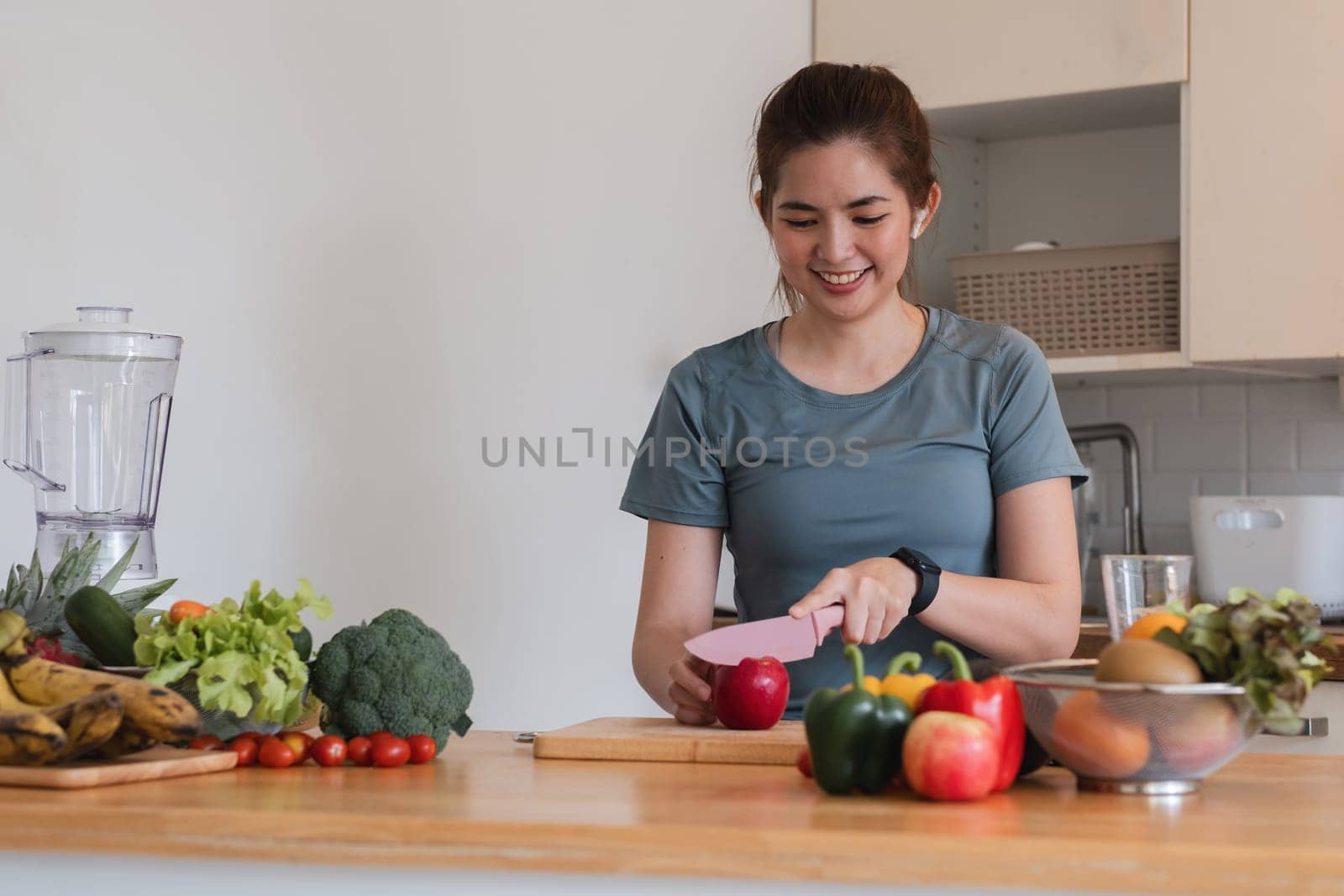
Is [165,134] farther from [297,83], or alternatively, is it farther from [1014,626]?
[1014,626]

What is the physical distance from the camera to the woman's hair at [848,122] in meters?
1.66

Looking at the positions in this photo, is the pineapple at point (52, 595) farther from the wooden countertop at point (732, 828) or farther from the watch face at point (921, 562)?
the watch face at point (921, 562)

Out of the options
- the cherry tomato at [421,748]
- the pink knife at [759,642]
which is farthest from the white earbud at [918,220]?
the cherry tomato at [421,748]

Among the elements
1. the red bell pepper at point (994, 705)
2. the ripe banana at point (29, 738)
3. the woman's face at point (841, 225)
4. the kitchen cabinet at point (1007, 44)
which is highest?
the kitchen cabinet at point (1007, 44)

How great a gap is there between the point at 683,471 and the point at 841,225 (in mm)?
348

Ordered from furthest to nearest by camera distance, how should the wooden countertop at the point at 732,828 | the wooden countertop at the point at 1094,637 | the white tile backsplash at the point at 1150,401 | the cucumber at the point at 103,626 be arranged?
the white tile backsplash at the point at 1150,401
the wooden countertop at the point at 1094,637
the cucumber at the point at 103,626
the wooden countertop at the point at 732,828

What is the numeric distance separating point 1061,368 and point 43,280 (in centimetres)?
178

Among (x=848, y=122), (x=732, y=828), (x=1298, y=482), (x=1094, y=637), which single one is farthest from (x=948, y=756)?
(x=1298, y=482)

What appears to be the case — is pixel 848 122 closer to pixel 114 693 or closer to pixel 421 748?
pixel 421 748

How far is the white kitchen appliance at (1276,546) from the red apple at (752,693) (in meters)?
1.41

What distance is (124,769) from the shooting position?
1147 mm

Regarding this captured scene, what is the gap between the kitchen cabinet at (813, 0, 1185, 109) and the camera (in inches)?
105

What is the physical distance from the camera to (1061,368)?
2734mm

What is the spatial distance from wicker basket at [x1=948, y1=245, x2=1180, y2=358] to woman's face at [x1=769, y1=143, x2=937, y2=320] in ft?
3.70
